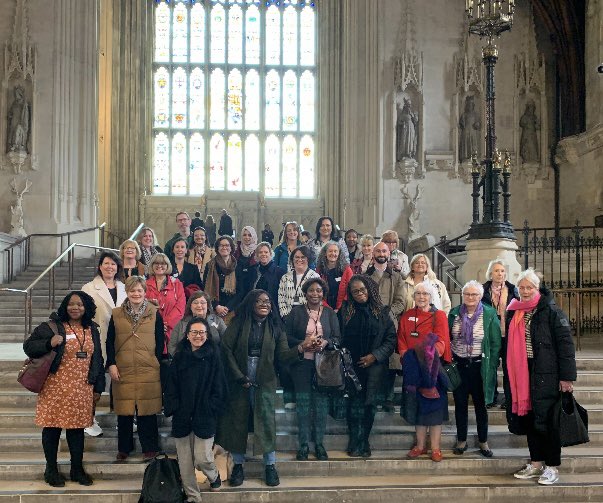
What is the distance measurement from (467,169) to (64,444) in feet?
47.4

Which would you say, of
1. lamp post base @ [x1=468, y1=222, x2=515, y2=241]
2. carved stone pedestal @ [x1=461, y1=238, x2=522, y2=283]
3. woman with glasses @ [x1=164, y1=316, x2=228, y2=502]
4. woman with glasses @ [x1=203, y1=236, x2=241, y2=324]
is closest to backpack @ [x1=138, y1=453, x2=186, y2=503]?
woman with glasses @ [x1=164, y1=316, x2=228, y2=502]

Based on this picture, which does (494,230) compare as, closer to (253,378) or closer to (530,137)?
(253,378)

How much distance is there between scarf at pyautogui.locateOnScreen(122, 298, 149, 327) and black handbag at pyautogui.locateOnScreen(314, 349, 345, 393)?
1.54 m

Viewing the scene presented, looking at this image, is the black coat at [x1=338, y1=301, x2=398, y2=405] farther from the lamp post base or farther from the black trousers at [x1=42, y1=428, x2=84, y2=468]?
the lamp post base

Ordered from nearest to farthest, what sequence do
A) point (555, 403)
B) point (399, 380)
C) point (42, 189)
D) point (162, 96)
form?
point (555, 403), point (399, 380), point (42, 189), point (162, 96)

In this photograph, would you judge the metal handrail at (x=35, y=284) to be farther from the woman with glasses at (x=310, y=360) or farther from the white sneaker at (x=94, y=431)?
the woman with glasses at (x=310, y=360)

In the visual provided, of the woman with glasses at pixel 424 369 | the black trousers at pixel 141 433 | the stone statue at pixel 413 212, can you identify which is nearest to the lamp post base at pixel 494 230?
the woman with glasses at pixel 424 369

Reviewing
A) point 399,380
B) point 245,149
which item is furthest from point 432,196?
point 399,380

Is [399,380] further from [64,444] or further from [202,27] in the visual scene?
[202,27]

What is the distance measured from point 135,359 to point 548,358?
3.42 metres

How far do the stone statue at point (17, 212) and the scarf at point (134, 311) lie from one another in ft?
41.5

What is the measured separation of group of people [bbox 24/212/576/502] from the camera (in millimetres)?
6395

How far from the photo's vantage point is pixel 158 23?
24391mm

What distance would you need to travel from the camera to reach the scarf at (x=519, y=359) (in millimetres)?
6656
